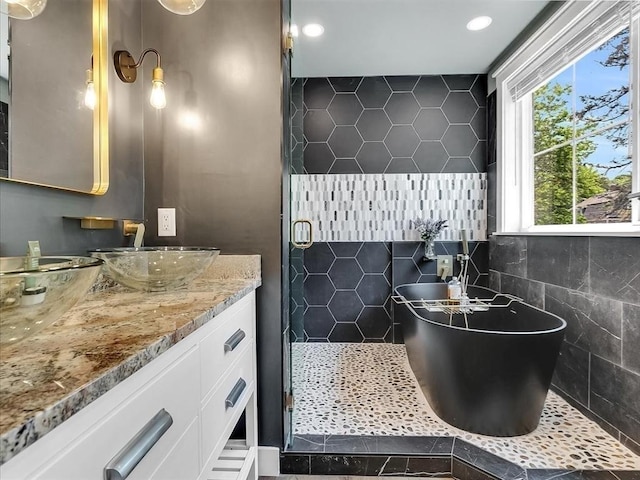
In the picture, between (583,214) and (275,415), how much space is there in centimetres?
226

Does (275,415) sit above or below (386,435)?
above

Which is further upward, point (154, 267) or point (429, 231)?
point (429, 231)

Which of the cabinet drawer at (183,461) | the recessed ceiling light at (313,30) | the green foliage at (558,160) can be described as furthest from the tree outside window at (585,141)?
the cabinet drawer at (183,461)

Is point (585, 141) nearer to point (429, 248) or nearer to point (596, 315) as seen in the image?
point (596, 315)

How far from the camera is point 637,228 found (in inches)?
64.5

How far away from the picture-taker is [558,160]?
239cm

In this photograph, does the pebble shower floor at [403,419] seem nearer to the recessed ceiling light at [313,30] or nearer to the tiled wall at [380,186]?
the tiled wall at [380,186]

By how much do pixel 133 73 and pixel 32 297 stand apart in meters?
1.29

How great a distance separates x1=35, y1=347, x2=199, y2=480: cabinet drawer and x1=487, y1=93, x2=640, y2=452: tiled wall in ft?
6.74

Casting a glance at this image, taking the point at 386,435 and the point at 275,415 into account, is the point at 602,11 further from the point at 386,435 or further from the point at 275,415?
the point at 275,415

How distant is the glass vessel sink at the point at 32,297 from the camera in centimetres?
53

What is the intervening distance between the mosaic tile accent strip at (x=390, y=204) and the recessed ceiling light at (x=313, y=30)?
1.21 metres

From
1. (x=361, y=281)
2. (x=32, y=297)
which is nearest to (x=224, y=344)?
(x=32, y=297)

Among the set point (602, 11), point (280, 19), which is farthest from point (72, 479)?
point (602, 11)
